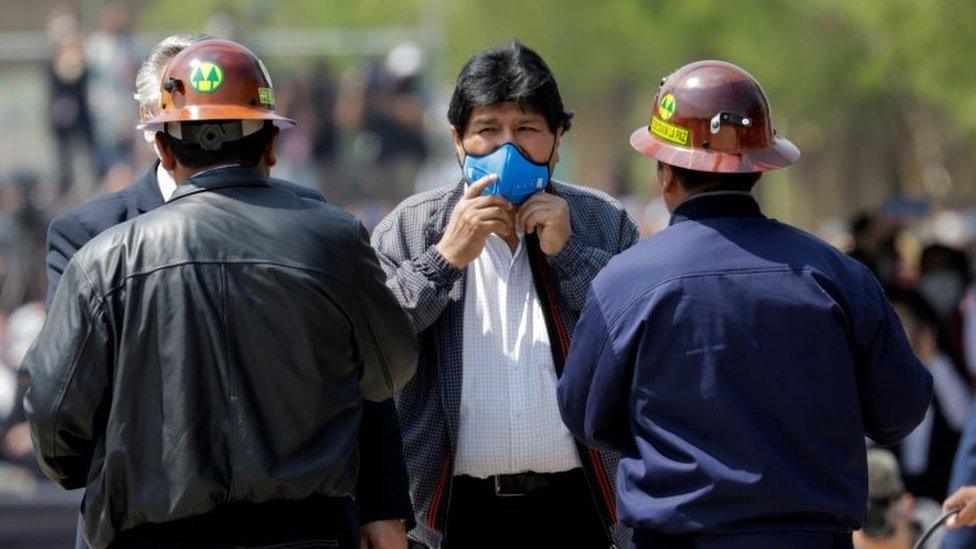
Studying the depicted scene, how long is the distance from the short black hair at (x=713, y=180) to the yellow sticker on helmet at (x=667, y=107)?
0.43 ft

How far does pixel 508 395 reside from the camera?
4.95m

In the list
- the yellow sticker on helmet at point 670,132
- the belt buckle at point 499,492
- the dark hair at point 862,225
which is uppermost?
the yellow sticker on helmet at point 670,132

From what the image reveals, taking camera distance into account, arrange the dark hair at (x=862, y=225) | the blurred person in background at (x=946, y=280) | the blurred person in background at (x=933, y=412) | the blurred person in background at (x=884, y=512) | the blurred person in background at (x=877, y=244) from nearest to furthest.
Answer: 1. the blurred person in background at (x=884, y=512)
2. the blurred person in background at (x=933, y=412)
3. the blurred person in background at (x=946, y=280)
4. the blurred person in background at (x=877, y=244)
5. the dark hair at (x=862, y=225)

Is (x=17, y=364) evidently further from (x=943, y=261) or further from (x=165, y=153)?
(x=165, y=153)

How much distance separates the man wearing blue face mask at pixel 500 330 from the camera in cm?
490

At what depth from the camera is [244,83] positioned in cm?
430

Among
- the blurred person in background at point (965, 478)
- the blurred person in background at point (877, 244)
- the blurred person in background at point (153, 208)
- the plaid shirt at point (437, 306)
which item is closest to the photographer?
the blurred person in background at point (153, 208)

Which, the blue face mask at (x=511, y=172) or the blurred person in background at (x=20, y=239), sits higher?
the blue face mask at (x=511, y=172)

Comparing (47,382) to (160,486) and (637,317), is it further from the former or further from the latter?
(637,317)

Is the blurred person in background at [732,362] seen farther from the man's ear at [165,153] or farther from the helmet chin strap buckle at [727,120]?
the man's ear at [165,153]

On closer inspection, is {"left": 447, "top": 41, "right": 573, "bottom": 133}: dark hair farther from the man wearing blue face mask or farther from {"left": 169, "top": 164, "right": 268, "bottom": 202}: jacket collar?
{"left": 169, "top": 164, "right": 268, "bottom": 202}: jacket collar

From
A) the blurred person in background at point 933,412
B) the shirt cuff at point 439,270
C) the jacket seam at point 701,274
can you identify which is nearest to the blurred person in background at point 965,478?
the jacket seam at point 701,274

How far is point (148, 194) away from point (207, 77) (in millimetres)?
784

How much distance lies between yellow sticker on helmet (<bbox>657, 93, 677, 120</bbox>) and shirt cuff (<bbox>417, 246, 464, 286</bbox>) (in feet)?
2.51
